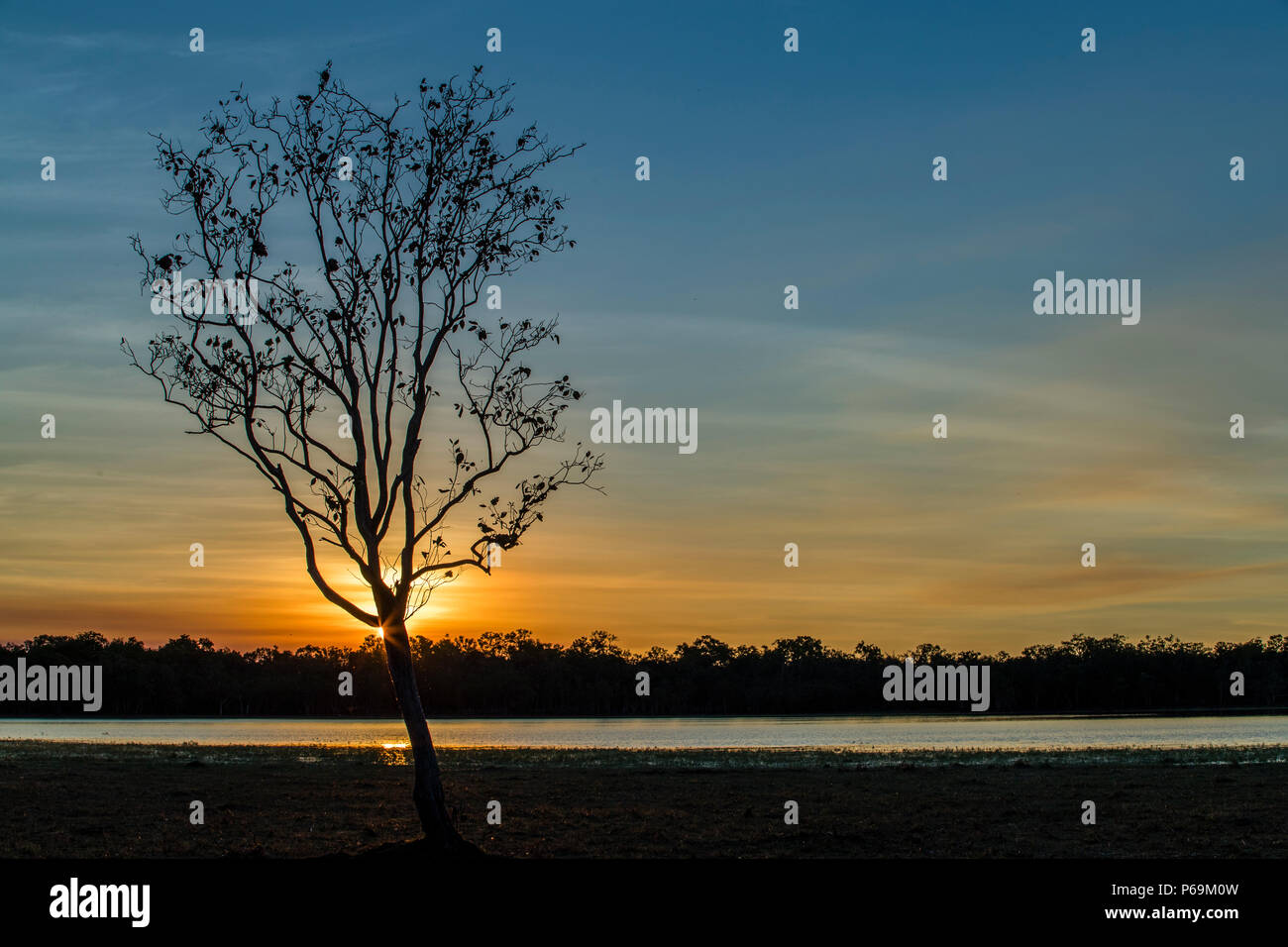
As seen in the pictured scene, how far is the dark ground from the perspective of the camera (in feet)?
65.0

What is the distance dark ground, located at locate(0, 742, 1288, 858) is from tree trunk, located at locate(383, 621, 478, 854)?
5.17 ft

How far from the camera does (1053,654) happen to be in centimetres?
19375

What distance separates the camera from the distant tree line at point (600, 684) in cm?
17050

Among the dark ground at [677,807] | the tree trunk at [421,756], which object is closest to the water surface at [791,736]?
the dark ground at [677,807]

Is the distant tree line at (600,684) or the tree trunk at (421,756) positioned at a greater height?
the tree trunk at (421,756)

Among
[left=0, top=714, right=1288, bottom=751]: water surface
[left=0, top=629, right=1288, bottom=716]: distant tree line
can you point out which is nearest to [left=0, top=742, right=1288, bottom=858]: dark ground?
[left=0, top=714, right=1288, bottom=751]: water surface

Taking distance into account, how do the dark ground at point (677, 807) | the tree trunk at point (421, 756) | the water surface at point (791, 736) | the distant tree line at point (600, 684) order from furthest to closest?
1. the distant tree line at point (600, 684)
2. the water surface at point (791, 736)
3. the dark ground at point (677, 807)
4. the tree trunk at point (421, 756)

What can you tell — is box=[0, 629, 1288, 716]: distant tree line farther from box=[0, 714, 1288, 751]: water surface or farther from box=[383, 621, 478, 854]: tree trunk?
box=[383, 621, 478, 854]: tree trunk

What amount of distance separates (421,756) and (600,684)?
553 feet

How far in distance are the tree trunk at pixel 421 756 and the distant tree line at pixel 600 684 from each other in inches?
6037

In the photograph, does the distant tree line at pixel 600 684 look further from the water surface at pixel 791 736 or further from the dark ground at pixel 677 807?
the dark ground at pixel 677 807
